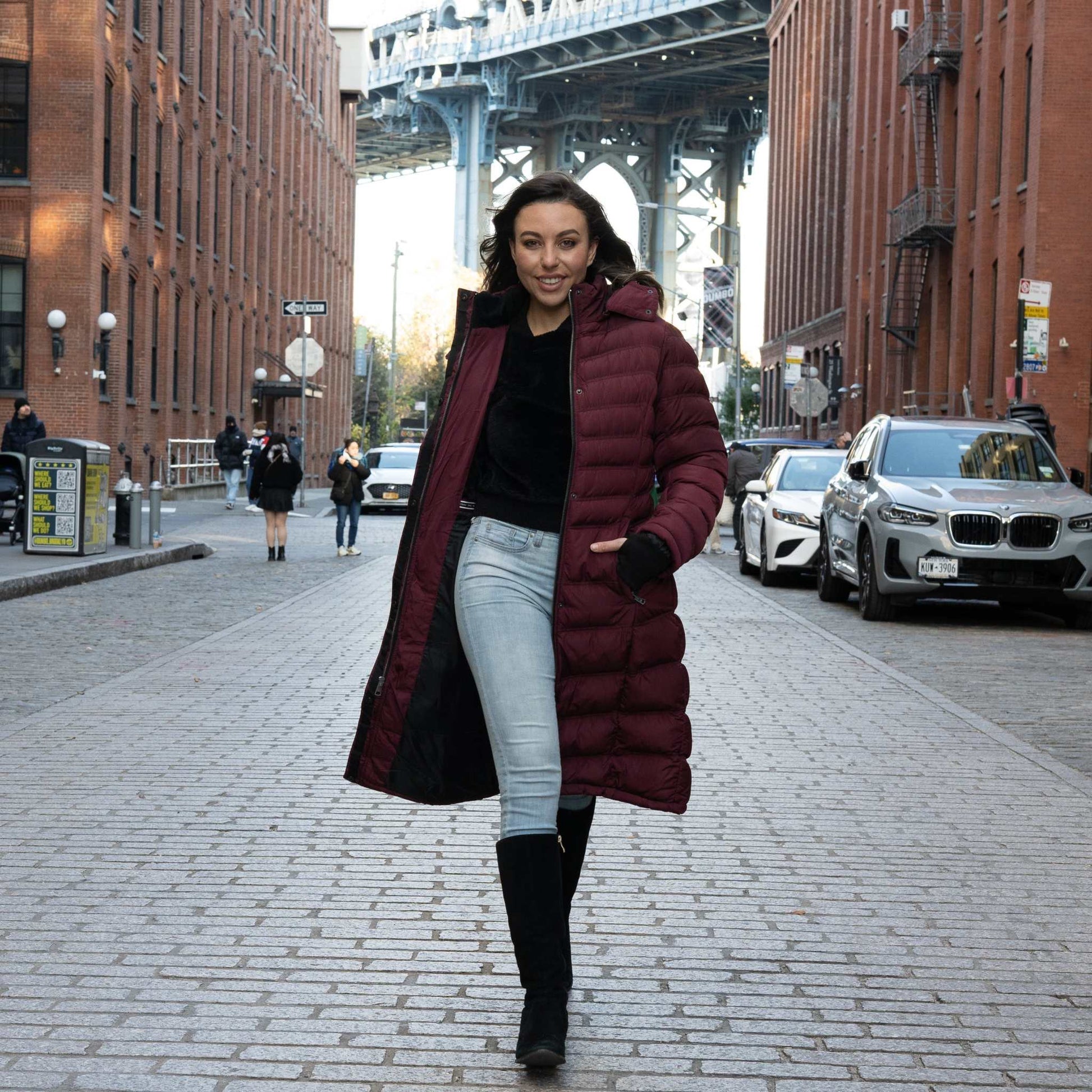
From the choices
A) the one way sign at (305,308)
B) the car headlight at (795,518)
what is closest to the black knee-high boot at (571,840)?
the car headlight at (795,518)

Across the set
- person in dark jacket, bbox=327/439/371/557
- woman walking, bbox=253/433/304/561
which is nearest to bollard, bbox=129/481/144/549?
woman walking, bbox=253/433/304/561

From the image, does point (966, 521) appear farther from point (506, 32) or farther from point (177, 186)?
point (506, 32)

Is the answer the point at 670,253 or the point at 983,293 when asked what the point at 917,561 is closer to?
the point at 983,293

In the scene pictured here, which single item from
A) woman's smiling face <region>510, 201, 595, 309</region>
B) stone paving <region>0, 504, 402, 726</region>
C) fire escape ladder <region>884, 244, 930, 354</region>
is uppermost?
fire escape ladder <region>884, 244, 930, 354</region>

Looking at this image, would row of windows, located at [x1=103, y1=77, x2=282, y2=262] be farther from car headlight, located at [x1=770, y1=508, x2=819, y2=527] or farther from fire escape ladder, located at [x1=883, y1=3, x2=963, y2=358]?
car headlight, located at [x1=770, y1=508, x2=819, y2=527]

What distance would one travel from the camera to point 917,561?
1541cm

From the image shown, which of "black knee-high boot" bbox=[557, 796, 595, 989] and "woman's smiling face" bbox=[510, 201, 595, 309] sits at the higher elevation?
"woman's smiling face" bbox=[510, 201, 595, 309]

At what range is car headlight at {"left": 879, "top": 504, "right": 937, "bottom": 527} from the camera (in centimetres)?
1541

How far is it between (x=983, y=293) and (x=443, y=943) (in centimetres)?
3235

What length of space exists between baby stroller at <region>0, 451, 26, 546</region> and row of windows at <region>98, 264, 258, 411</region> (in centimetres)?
1046

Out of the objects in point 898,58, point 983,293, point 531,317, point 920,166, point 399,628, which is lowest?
point 399,628

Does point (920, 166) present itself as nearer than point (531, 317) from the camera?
No

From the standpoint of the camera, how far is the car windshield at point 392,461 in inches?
1618

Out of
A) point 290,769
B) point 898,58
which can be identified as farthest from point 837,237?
point 290,769
